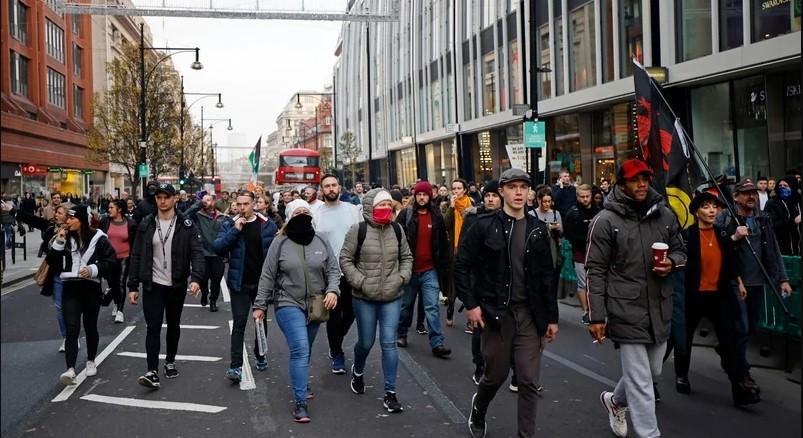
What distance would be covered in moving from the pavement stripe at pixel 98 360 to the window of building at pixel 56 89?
4481cm

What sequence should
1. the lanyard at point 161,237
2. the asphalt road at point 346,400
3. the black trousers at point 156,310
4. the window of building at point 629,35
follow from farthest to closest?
the window of building at point 629,35
the lanyard at point 161,237
the black trousers at point 156,310
the asphalt road at point 346,400

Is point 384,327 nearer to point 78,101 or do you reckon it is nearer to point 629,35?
point 629,35

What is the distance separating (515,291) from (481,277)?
0.26 m

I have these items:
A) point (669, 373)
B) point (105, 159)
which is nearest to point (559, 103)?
point (669, 373)

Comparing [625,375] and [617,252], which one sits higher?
[617,252]

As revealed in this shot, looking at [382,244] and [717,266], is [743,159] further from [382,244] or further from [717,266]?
[382,244]

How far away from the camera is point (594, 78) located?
23.8m

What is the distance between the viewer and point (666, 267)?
490 cm

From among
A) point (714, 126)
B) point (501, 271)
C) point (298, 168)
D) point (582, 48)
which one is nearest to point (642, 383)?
point (501, 271)

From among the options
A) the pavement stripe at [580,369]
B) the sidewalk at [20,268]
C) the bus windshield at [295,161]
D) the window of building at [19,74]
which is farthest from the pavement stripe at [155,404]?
the bus windshield at [295,161]

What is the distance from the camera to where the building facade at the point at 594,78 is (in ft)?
54.4

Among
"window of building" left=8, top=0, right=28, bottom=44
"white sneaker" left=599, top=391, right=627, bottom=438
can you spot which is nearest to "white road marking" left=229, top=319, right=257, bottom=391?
"white sneaker" left=599, top=391, right=627, bottom=438

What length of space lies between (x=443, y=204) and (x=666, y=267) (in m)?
6.35

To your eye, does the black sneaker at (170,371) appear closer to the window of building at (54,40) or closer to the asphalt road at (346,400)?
the asphalt road at (346,400)
